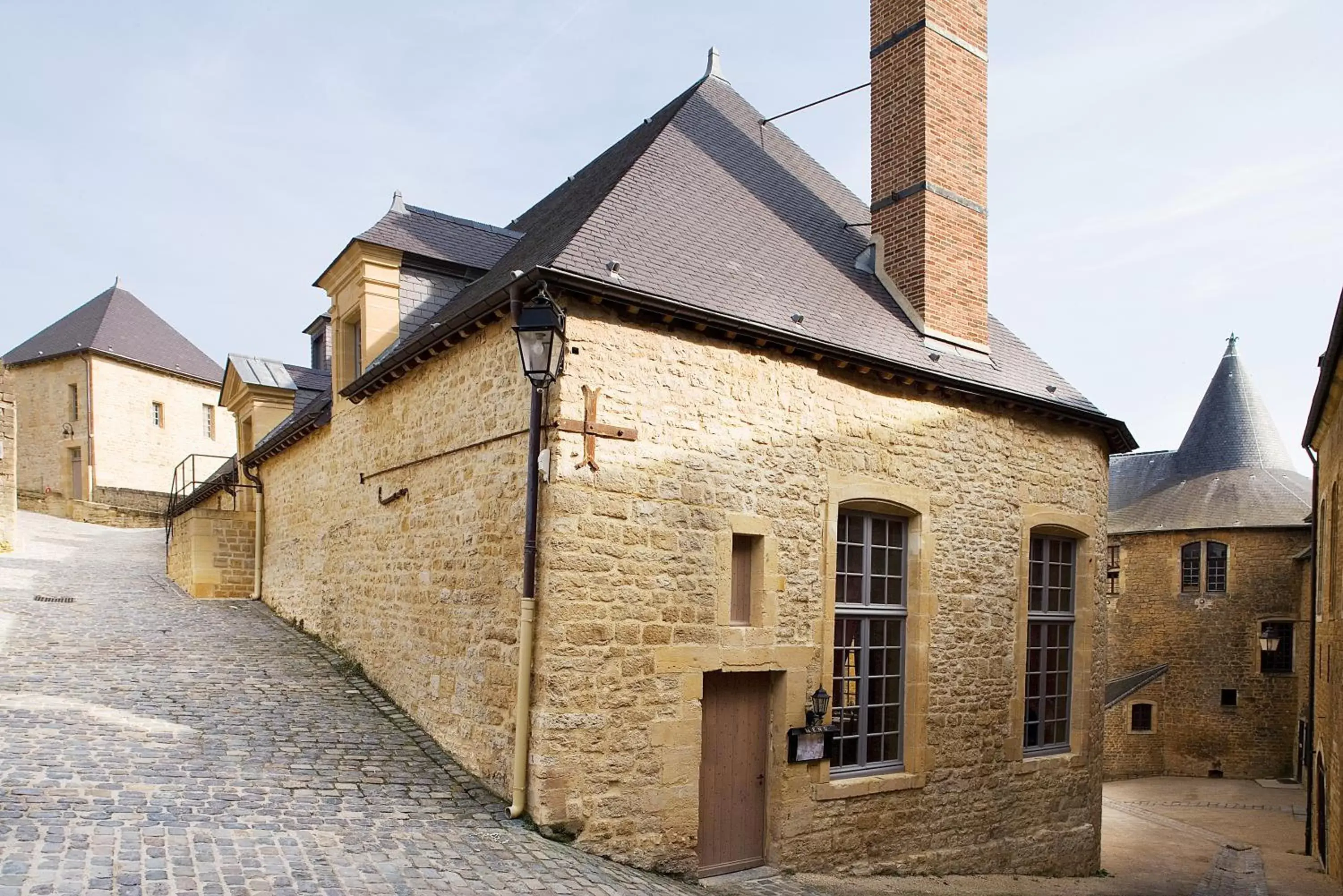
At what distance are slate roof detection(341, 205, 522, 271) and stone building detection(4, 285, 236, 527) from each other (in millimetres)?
23430

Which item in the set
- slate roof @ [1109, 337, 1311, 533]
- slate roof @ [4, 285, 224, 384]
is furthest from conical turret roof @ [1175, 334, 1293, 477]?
slate roof @ [4, 285, 224, 384]

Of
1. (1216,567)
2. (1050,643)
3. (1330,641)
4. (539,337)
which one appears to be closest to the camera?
(539,337)

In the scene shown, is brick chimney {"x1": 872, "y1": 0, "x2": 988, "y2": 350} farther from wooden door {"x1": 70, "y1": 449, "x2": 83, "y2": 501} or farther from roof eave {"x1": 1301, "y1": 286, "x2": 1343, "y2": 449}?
wooden door {"x1": 70, "y1": 449, "x2": 83, "y2": 501}

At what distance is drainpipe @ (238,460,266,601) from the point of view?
14930 mm

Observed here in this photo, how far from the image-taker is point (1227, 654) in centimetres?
2347

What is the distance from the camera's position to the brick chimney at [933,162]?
31.4 feet

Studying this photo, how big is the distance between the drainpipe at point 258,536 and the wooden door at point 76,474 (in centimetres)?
2117

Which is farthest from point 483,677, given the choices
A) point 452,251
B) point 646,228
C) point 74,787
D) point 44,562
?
point 44,562

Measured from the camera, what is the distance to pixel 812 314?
816 cm

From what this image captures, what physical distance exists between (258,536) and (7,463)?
18.1 feet

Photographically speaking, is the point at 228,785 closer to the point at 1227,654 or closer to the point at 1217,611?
the point at 1217,611

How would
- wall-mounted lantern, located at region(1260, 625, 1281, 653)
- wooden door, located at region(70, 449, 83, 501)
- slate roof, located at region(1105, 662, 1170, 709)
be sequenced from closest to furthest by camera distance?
1. wall-mounted lantern, located at region(1260, 625, 1281, 653)
2. slate roof, located at region(1105, 662, 1170, 709)
3. wooden door, located at region(70, 449, 83, 501)

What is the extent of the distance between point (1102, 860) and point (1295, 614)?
Result: 48.6 ft

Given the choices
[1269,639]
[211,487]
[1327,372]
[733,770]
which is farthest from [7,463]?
[1269,639]
